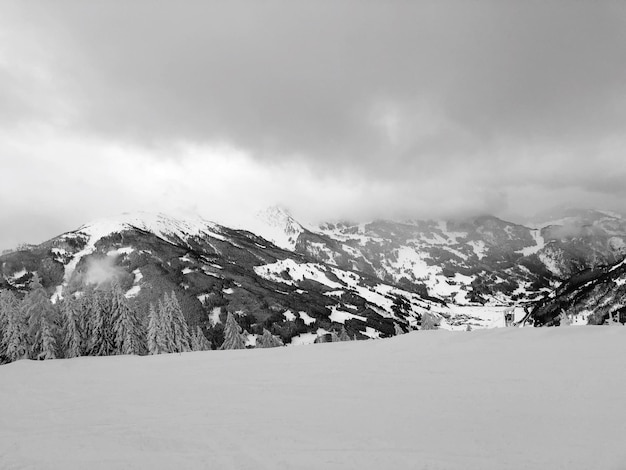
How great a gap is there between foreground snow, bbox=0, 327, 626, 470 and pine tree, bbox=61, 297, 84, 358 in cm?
2495

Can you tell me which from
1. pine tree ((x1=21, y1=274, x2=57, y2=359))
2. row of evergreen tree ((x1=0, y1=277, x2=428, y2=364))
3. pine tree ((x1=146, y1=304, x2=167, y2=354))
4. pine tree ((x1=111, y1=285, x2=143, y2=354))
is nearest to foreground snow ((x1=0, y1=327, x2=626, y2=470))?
pine tree ((x1=21, y1=274, x2=57, y2=359))

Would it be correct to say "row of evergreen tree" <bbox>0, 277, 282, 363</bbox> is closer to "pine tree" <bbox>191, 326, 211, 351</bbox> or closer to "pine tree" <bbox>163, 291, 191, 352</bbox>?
"pine tree" <bbox>163, 291, 191, 352</bbox>

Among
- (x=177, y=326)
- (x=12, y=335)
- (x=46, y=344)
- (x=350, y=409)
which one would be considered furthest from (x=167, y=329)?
(x=350, y=409)

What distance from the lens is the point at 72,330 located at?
52312 millimetres

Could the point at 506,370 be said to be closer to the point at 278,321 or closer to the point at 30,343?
the point at 30,343

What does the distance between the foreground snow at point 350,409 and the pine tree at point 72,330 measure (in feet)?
81.9

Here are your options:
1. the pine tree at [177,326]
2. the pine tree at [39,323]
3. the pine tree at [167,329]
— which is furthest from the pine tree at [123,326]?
the pine tree at [177,326]

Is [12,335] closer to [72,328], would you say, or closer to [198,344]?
[72,328]

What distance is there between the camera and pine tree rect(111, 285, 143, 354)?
53188mm

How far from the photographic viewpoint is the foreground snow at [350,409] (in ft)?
42.9

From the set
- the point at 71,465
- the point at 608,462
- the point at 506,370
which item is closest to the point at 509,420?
the point at 608,462

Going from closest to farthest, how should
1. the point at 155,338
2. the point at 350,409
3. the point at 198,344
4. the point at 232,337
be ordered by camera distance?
the point at 350,409, the point at 155,338, the point at 232,337, the point at 198,344

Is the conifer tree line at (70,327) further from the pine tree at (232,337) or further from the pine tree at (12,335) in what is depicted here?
the pine tree at (232,337)

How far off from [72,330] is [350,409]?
48.8 meters
